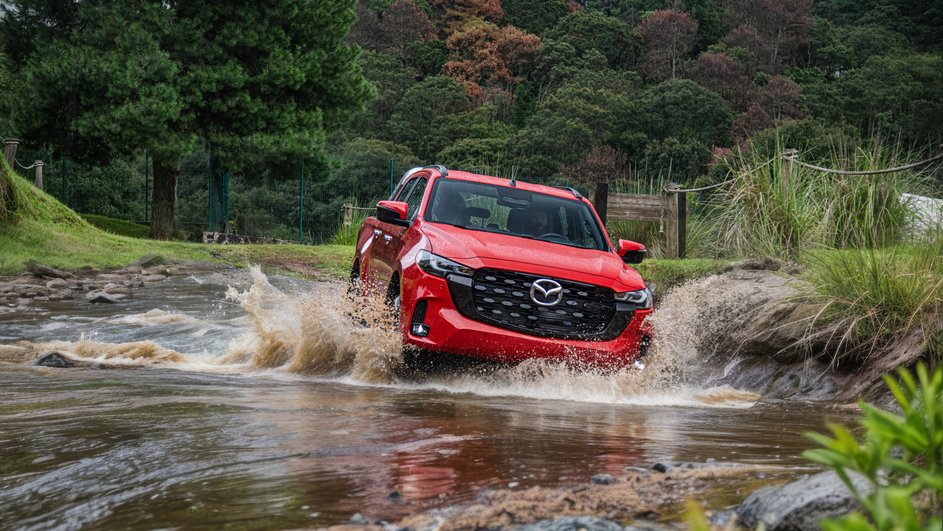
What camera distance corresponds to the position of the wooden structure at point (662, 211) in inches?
663

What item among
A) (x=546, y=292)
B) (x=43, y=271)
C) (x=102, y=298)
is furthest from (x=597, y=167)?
(x=546, y=292)

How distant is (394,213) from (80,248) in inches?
494

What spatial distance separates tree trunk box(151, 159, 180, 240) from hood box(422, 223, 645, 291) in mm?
20753

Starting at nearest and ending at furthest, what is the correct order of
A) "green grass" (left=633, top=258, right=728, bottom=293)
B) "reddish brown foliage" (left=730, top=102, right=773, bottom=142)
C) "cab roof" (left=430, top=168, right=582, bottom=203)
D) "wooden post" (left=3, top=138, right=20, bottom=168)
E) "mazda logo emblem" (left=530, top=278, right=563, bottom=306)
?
"mazda logo emblem" (left=530, top=278, right=563, bottom=306) → "cab roof" (left=430, top=168, right=582, bottom=203) → "green grass" (left=633, top=258, right=728, bottom=293) → "wooden post" (left=3, top=138, right=20, bottom=168) → "reddish brown foliage" (left=730, top=102, right=773, bottom=142)

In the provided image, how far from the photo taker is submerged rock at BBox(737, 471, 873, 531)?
3.15m

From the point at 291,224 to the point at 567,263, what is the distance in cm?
2476

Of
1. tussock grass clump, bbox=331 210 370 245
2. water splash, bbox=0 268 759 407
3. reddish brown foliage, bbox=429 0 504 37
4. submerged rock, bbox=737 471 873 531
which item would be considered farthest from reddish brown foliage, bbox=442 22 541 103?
submerged rock, bbox=737 471 873 531

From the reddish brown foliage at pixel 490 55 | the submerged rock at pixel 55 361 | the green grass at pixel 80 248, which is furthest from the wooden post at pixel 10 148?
the reddish brown foliage at pixel 490 55

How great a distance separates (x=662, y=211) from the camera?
17219 mm

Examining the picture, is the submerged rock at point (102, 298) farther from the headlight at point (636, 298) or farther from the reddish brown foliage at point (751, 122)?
the reddish brown foliage at point (751, 122)

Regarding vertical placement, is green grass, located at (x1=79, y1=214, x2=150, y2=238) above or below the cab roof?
below

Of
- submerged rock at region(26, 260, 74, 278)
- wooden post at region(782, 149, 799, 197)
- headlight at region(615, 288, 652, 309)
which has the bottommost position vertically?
submerged rock at region(26, 260, 74, 278)

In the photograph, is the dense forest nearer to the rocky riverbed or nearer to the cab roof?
the rocky riverbed

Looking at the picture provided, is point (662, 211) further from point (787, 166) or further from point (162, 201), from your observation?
point (162, 201)
